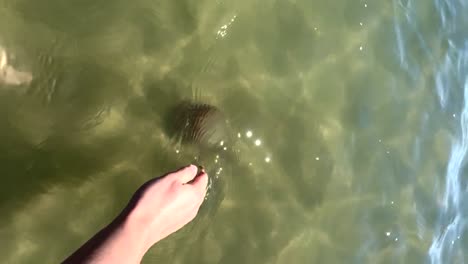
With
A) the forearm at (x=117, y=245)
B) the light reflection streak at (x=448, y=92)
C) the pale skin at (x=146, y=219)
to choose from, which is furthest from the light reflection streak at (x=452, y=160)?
the forearm at (x=117, y=245)

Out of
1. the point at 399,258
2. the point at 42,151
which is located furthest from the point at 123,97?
the point at 399,258

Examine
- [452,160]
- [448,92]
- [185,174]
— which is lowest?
[452,160]

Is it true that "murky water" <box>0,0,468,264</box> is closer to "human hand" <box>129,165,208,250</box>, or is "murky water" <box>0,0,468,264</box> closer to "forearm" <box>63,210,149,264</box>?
"human hand" <box>129,165,208,250</box>

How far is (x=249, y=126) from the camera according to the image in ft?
13.8

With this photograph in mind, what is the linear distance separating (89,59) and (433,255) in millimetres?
3612

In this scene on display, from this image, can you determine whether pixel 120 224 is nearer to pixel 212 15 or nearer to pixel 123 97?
pixel 123 97

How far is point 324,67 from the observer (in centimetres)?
462

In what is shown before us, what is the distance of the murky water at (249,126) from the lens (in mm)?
3537

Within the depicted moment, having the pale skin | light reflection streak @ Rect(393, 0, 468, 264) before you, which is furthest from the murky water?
the pale skin

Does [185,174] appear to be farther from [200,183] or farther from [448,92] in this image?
[448,92]

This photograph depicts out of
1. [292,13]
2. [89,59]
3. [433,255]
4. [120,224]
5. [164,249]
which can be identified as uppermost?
[89,59]

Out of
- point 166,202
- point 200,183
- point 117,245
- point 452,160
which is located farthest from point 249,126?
point 452,160

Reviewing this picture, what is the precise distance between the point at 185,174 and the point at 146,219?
473 millimetres

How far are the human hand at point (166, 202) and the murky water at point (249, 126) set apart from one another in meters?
0.63
